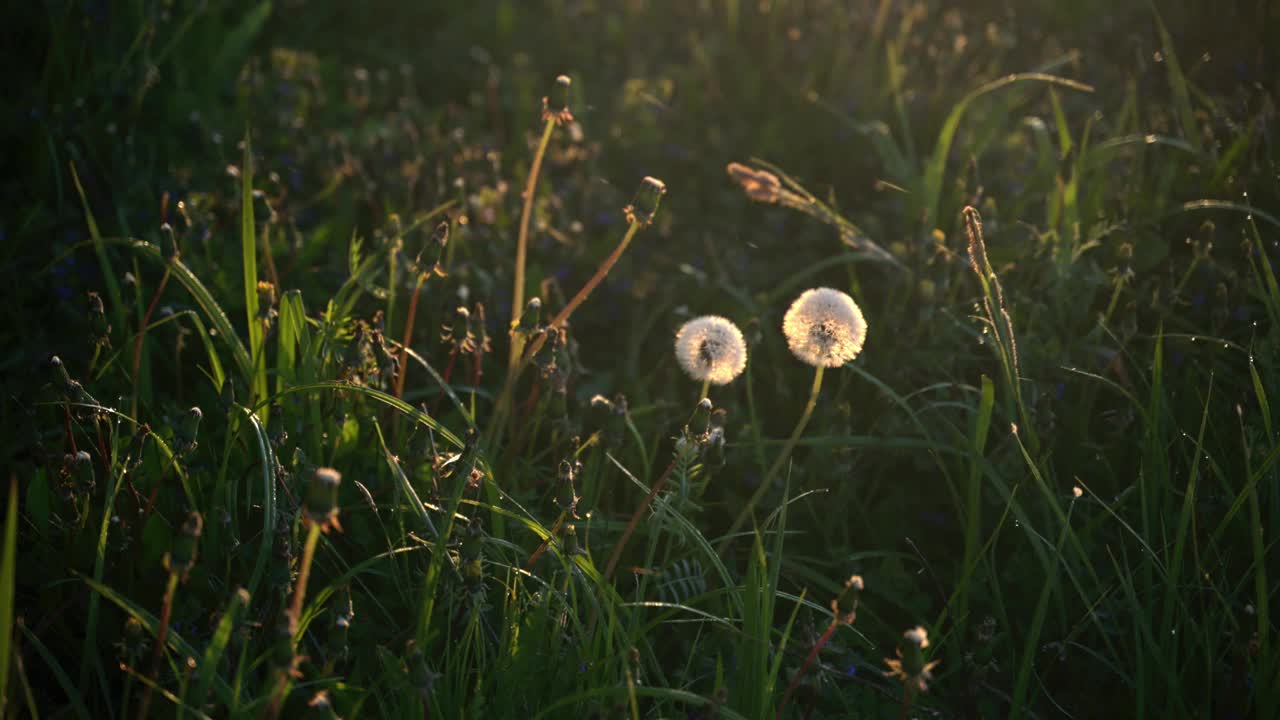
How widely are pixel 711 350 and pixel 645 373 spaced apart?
3.38ft

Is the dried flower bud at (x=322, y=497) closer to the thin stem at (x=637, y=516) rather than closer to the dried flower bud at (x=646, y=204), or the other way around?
the thin stem at (x=637, y=516)

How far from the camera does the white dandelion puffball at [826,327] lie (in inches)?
64.7

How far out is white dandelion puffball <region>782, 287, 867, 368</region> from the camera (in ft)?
5.40

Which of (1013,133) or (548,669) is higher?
(1013,133)

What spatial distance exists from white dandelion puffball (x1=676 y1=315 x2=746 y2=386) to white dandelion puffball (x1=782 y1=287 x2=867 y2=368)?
14cm

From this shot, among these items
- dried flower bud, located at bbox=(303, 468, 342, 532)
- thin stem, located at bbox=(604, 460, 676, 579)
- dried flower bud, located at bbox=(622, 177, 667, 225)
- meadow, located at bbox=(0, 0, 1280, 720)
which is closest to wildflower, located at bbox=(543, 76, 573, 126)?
meadow, located at bbox=(0, 0, 1280, 720)

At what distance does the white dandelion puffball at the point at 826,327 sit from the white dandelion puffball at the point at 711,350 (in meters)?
0.14

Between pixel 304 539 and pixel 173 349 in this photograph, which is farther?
pixel 173 349

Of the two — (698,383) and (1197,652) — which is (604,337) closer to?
(698,383)

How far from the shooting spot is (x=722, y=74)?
384 cm

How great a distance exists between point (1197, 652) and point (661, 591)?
2.92ft

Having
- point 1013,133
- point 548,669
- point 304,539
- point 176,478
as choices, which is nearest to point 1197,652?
point 548,669

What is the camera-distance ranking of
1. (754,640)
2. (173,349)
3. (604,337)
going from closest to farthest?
(754,640) → (173,349) → (604,337)

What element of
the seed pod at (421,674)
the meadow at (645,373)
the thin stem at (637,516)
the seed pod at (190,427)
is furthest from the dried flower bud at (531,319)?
the seed pod at (421,674)
